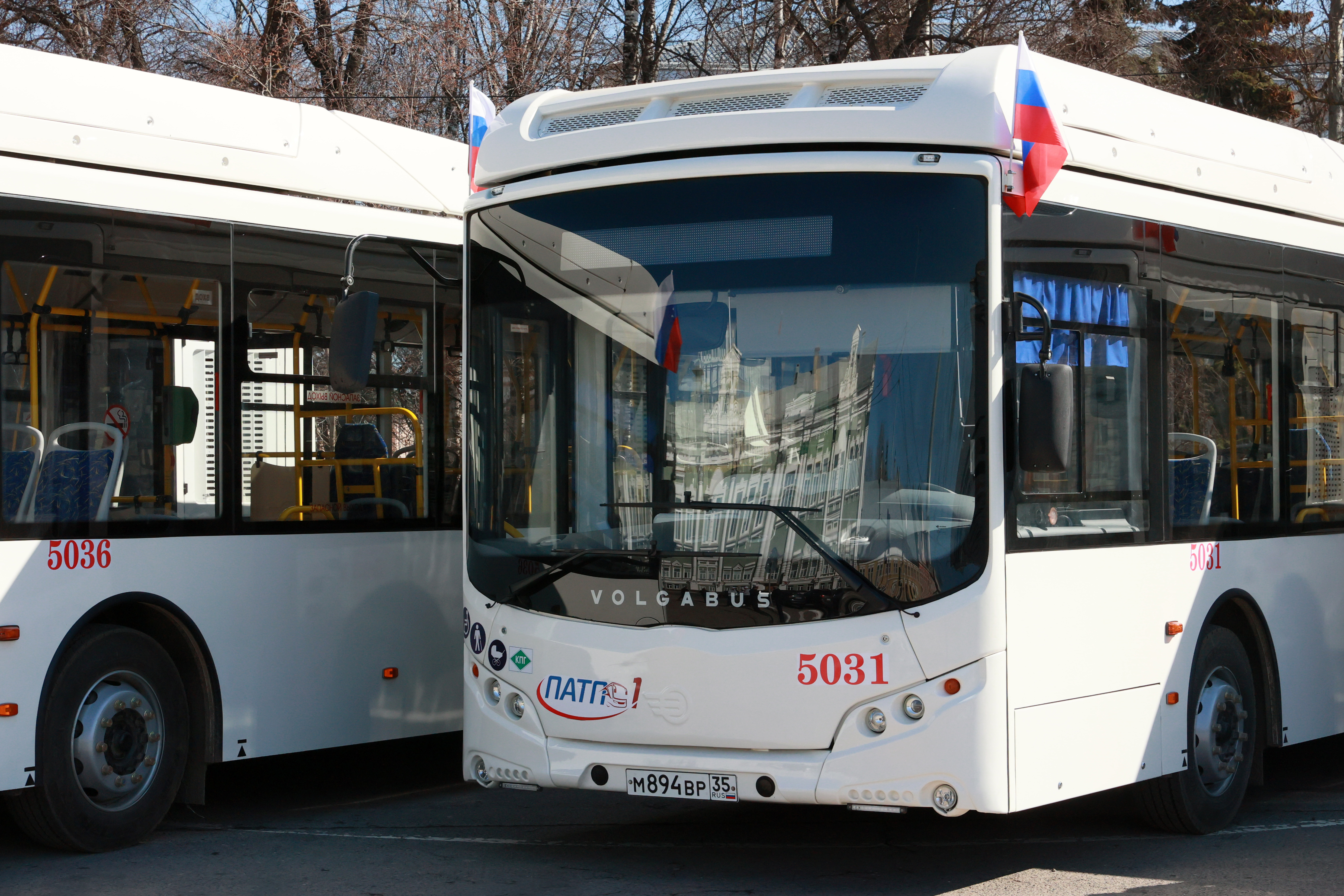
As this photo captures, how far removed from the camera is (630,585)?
6.41 meters

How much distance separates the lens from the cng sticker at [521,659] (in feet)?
21.9

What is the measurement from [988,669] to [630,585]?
139cm

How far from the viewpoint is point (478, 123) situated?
25.7 feet

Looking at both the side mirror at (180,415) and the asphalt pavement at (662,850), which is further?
the side mirror at (180,415)

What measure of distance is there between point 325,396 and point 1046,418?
3.83 metres

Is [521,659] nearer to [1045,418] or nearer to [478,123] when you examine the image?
[1045,418]

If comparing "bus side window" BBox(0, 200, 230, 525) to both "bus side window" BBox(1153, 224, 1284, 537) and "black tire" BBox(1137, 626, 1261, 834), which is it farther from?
"black tire" BBox(1137, 626, 1261, 834)

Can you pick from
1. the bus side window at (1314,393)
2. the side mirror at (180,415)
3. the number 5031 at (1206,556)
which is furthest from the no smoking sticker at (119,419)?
the bus side window at (1314,393)

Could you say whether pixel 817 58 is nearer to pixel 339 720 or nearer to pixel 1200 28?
pixel 1200 28

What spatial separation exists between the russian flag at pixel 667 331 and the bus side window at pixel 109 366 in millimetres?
2481

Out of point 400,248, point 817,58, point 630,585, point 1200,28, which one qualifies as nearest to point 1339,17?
point 1200,28

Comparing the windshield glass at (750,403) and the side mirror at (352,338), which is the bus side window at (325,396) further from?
the windshield glass at (750,403)

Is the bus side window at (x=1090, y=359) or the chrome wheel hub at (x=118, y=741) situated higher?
the bus side window at (x=1090, y=359)

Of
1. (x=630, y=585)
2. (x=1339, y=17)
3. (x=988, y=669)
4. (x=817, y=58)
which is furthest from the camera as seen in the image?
(x=1339, y=17)
